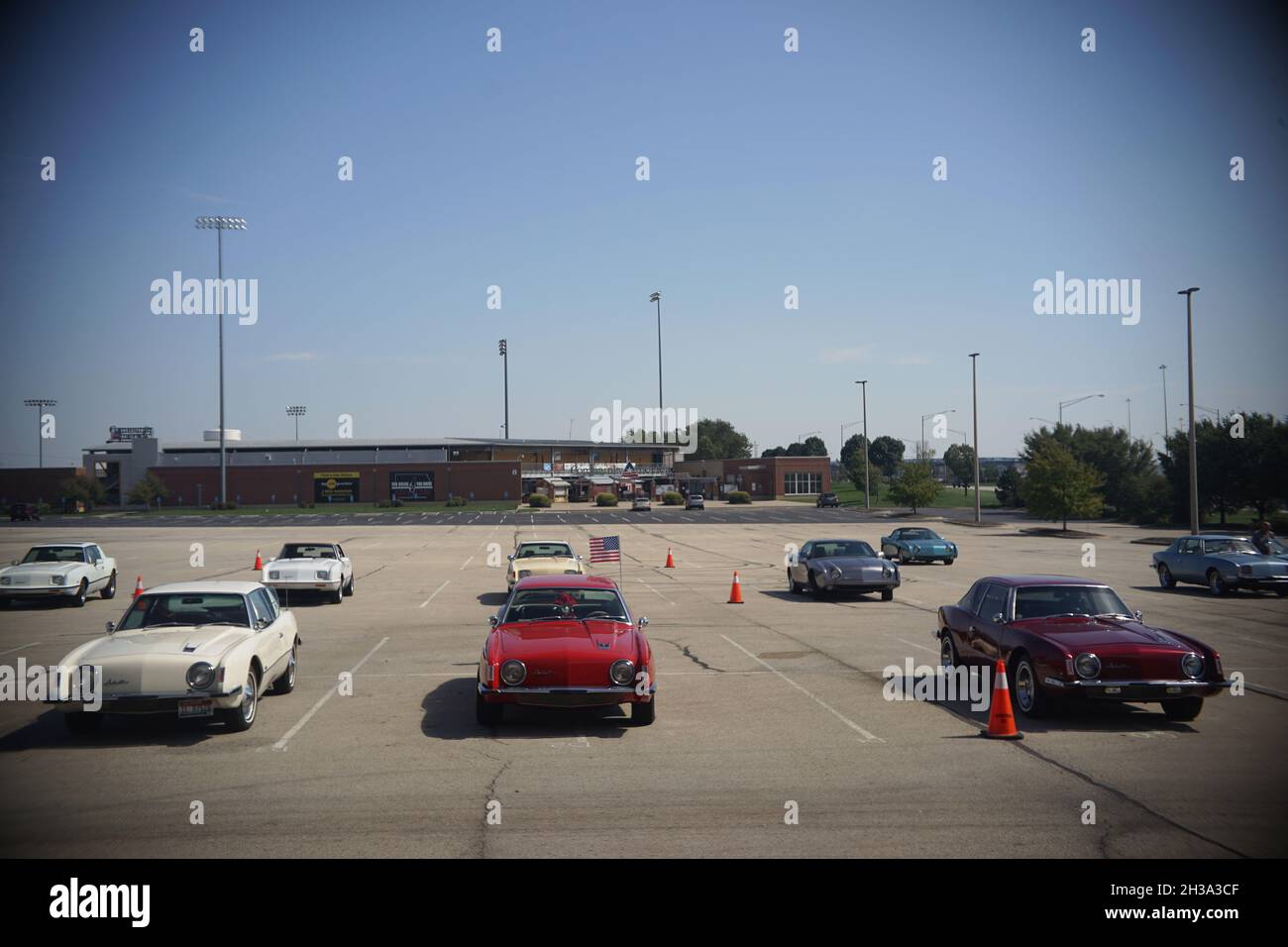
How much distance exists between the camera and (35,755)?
9.10 metres

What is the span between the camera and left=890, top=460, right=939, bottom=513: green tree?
76188 mm

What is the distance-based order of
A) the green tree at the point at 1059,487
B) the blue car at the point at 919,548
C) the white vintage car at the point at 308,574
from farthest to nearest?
the green tree at the point at 1059,487 → the blue car at the point at 919,548 → the white vintage car at the point at 308,574

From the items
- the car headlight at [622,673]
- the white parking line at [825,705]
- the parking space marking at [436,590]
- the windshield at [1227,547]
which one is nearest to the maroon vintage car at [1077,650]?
the white parking line at [825,705]

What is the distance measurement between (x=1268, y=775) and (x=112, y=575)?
24.2 metres

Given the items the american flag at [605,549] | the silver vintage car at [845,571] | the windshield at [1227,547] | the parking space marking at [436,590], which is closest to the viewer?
the american flag at [605,549]

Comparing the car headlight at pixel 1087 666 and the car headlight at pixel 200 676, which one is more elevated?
the car headlight at pixel 200 676

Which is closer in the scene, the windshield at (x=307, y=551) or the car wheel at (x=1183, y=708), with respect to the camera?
the car wheel at (x=1183, y=708)

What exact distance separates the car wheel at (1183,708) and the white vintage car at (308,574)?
1728 cm

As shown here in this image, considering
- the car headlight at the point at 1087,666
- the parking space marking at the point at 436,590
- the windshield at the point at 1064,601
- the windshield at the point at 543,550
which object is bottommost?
the parking space marking at the point at 436,590

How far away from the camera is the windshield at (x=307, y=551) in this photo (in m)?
23.9

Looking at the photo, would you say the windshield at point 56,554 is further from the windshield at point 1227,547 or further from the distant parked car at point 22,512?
the distant parked car at point 22,512

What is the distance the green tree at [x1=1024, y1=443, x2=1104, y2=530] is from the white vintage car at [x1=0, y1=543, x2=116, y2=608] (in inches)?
1845

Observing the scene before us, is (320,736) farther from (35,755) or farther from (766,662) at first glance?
(766,662)

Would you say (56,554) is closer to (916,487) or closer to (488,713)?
(488,713)
